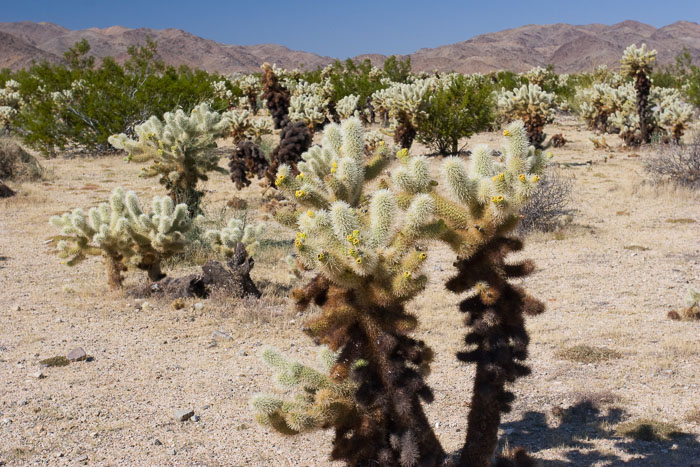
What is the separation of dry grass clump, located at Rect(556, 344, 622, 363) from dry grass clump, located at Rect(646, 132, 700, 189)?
27.6ft

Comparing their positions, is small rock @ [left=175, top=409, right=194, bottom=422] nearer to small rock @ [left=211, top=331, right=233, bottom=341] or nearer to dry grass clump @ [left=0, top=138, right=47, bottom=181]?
small rock @ [left=211, top=331, right=233, bottom=341]

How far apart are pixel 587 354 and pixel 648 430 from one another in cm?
138

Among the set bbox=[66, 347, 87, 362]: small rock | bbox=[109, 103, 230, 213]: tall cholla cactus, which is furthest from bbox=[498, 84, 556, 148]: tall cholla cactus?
bbox=[66, 347, 87, 362]: small rock

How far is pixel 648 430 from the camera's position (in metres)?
4.28

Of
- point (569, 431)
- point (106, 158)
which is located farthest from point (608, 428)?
point (106, 158)

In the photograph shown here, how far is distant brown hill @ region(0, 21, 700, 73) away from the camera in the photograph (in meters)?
110

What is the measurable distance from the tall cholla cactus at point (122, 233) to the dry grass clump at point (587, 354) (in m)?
4.56

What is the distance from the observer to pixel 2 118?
25672 millimetres

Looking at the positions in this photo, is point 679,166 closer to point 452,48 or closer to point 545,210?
point 545,210

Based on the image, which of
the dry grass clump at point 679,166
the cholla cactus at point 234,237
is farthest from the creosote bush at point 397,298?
the dry grass clump at point 679,166

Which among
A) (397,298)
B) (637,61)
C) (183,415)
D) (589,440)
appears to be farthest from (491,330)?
(637,61)

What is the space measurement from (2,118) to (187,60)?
105 m

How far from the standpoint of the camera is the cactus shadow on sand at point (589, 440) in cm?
397

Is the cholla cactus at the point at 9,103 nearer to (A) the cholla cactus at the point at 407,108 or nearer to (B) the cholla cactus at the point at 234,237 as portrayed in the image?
(A) the cholla cactus at the point at 407,108
